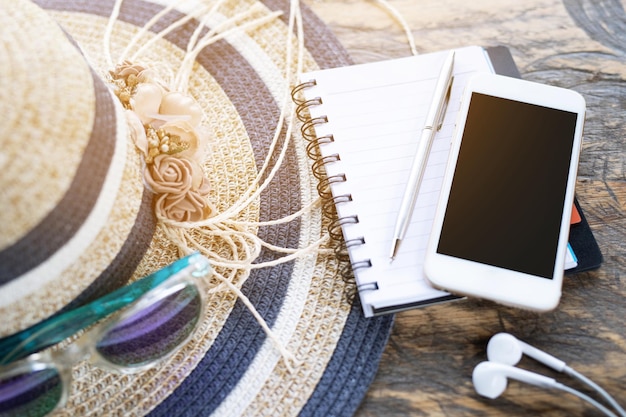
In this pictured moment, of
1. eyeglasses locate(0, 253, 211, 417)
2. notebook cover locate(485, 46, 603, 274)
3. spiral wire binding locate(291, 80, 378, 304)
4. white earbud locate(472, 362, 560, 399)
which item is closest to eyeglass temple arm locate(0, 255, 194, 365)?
eyeglasses locate(0, 253, 211, 417)

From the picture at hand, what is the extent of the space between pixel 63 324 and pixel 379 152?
1.06ft

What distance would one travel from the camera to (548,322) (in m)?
0.53

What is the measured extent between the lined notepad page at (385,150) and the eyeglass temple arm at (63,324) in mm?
198

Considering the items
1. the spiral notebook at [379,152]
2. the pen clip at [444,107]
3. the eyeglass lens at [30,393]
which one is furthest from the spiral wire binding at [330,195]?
the eyeglass lens at [30,393]

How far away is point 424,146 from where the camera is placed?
0.56 m

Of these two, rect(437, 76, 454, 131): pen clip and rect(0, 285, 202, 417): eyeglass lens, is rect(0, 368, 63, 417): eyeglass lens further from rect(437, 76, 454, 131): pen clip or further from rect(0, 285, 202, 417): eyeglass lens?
rect(437, 76, 454, 131): pen clip

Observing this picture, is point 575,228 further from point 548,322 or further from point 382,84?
point 382,84

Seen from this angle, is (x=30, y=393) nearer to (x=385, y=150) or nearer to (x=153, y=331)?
(x=153, y=331)

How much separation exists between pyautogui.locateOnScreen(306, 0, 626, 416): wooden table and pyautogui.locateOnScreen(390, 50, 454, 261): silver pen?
78 millimetres

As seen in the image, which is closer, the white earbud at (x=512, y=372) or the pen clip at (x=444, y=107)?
the white earbud at (x=512, y=372)

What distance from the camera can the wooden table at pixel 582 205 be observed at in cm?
51

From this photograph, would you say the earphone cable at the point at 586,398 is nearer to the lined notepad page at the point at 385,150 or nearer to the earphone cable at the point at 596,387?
the earphone cable at the point at 596,387

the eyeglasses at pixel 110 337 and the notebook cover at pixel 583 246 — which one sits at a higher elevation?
the eyeglasses at pixel 110 337

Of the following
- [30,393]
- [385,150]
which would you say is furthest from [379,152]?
[30,393]
